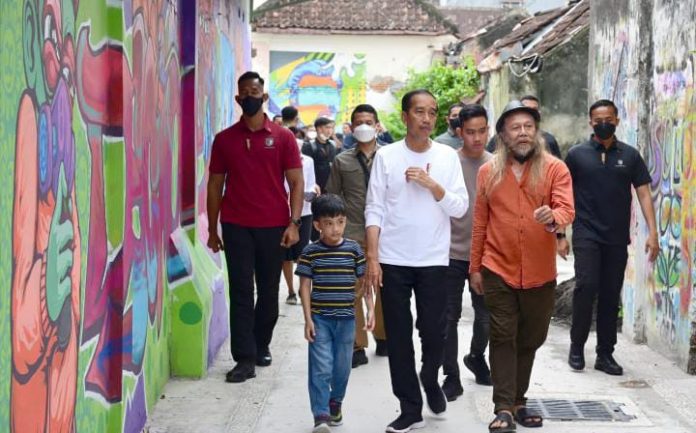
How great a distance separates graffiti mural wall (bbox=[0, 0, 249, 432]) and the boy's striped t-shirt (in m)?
1.00

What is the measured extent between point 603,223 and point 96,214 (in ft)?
14.5

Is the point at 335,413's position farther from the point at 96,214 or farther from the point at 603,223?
the point at 603,223

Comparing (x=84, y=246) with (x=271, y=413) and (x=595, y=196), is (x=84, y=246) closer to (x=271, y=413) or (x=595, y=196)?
(x=271, y=413)

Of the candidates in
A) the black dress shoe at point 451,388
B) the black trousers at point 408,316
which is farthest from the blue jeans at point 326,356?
the black dress shoe at point 451,388

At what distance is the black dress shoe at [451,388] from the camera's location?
7621 millimetres

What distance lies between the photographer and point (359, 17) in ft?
115

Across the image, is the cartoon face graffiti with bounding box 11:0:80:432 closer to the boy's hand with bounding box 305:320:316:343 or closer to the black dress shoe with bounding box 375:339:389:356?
the boy's hand with bounding box 305:320:316:343

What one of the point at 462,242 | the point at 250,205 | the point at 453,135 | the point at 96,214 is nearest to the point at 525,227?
the point at 462,242

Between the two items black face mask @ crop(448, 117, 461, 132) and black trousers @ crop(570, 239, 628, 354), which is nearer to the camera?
black trousers @ crop(570, 239, 628, 354)

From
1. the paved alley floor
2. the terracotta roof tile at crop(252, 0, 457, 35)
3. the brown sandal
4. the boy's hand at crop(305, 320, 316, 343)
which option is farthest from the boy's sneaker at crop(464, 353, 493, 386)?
the terracotta roof tile at crop(252, 0, 457, 35)

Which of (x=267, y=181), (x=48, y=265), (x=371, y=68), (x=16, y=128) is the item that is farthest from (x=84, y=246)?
(x=371, y=68)

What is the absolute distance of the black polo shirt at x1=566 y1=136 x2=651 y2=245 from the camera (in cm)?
859

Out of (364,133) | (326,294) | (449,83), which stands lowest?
(326,294)

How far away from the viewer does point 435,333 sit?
677 centimetres
